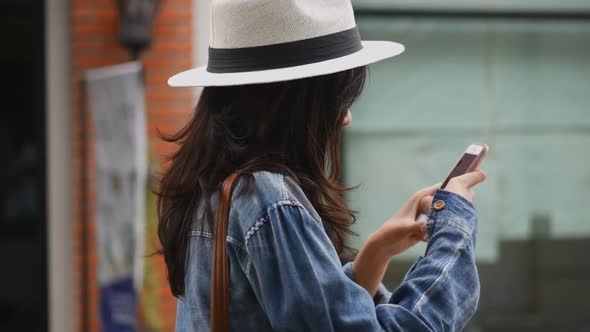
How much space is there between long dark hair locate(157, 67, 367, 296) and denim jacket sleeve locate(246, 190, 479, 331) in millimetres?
129

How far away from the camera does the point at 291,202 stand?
170cm

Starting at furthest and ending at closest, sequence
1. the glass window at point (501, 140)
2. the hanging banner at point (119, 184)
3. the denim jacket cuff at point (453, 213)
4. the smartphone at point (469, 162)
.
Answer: the glass window at point (501, 140) < the hanging banner at point (119, 184) < the smartphone at point (469, 162) < the denim jacket cuff at point (453, 213)

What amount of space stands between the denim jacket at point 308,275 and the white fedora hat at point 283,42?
7.7 inches

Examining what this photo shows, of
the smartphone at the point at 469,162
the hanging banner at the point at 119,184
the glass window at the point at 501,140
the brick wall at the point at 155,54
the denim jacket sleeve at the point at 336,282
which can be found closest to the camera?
the denim jacket sleeve at the point at 336,282

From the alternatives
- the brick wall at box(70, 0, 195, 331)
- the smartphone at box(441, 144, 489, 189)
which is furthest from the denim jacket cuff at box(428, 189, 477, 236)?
the brick wall at box(70, 0, 195, 331)

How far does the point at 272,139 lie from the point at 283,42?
0.55ft

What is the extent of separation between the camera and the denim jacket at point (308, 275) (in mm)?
1654

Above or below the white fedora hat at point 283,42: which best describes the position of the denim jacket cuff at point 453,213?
below

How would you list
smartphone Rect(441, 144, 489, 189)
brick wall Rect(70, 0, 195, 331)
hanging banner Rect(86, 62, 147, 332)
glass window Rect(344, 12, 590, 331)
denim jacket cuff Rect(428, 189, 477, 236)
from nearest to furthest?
denim jacket cuff Rect(428, 189, 477, 236) < smartphone Rect(441, 144, 489, 189) < hanging banner Rect(86, 62, 147, 332) < brick wall Rect(70, 0, 195, 331) < glass window Rect(344, 12, 590, 331)

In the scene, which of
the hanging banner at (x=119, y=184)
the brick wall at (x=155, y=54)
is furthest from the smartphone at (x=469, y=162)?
the brick wall at (x=155, y=54)

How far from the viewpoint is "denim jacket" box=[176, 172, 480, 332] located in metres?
1.65

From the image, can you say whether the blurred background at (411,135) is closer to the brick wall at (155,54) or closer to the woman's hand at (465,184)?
the brick wall at (155,54)

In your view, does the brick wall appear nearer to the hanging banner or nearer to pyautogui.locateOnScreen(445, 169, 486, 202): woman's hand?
the hanging banner

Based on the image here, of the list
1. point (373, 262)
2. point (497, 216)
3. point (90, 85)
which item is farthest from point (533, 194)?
point (373, 262)
